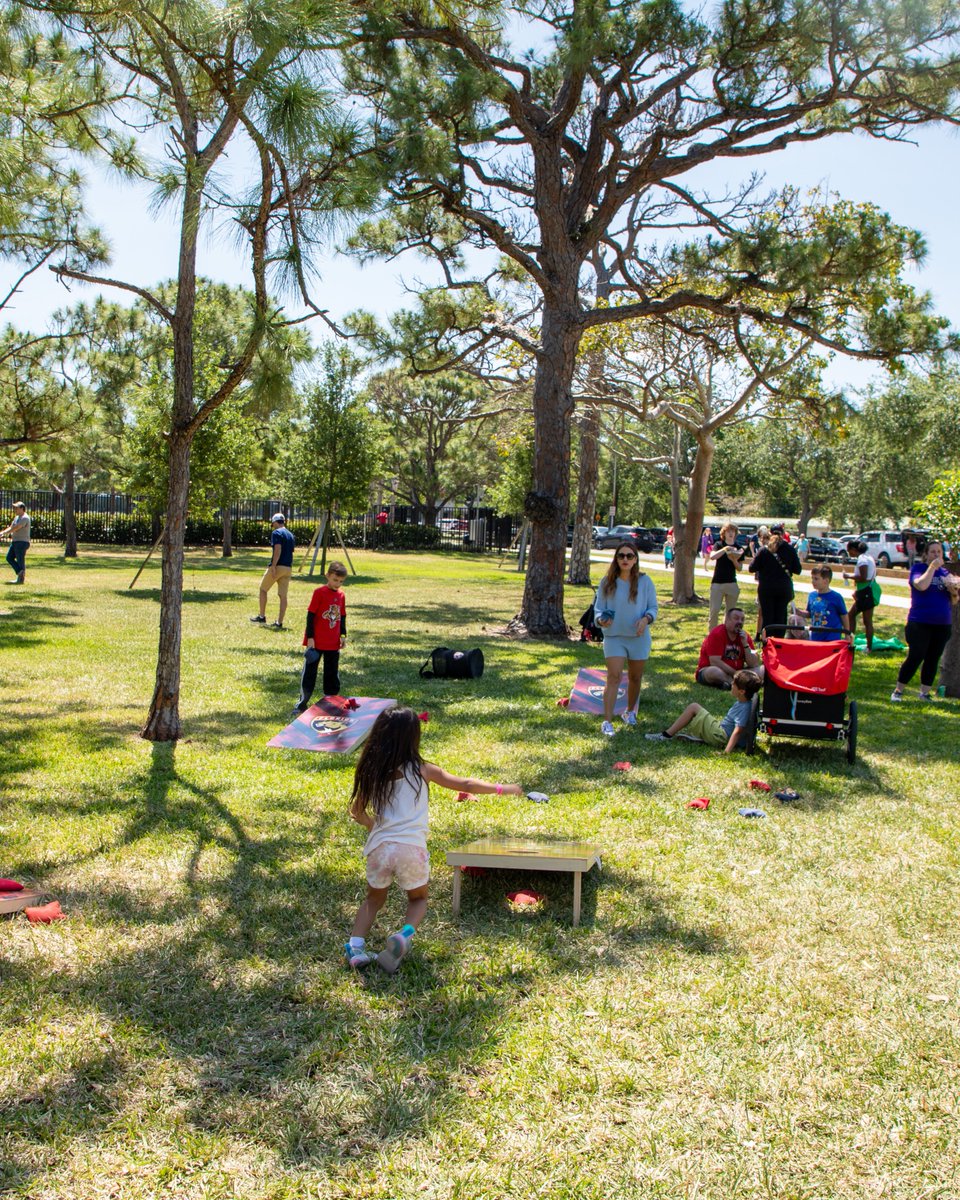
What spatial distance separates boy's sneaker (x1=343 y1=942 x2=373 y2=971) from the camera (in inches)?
168

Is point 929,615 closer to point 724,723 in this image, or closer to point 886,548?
point 724,723

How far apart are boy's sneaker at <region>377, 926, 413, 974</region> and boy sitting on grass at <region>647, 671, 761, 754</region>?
15.1 ft

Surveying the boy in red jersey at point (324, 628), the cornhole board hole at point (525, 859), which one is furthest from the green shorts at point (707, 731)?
the cornhole board hole at point (525, 859)

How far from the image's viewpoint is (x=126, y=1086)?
3416 millimetres

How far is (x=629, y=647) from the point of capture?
9.12m

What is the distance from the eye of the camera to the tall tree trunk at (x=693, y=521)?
21539 mm

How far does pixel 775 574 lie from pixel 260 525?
32271 millimetres

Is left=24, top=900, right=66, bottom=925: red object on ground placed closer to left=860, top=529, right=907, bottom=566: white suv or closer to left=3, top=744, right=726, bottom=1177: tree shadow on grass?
left=3, top=744, right=726, bottom=1177: tree shadow on grass

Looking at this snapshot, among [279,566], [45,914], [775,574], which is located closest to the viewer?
[45,914]

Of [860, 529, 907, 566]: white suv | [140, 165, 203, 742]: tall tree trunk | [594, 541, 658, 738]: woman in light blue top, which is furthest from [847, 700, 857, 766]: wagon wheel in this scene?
[860, 529, 907, 566]: white suv

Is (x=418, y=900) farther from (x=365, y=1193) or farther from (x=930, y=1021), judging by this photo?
(x=930, y=1021)

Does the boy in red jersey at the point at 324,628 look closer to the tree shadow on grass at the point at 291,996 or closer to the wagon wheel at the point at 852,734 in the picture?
the tree shadow on grass at the point at 291,996

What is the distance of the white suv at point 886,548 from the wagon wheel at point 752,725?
39818 millimetres

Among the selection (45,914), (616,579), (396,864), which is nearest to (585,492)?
(616,579)
